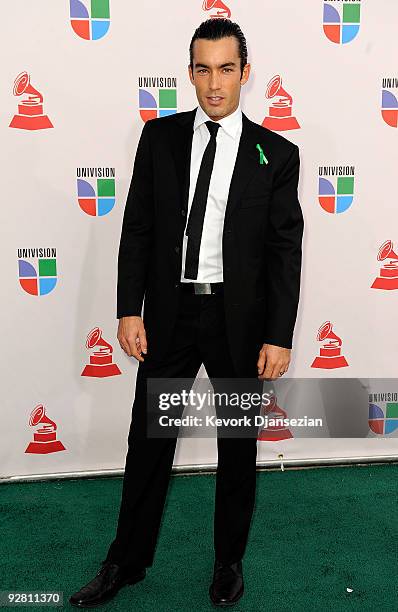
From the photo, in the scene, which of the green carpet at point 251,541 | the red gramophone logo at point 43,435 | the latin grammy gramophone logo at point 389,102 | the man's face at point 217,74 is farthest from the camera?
the red gramophone logo at point 43,435

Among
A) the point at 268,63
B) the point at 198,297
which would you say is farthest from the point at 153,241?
the point at 268,63

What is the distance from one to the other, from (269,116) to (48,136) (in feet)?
3.22

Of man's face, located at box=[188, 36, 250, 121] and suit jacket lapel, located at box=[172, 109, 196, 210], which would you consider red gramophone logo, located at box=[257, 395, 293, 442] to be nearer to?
suit jacket lapel, located at box=[172, 109, 196, 210]

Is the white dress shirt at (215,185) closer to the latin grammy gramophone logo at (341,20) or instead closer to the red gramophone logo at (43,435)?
the latin grammy gramophone logo at (341,20)

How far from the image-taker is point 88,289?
3441 mm

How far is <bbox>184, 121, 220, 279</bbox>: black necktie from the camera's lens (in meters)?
2.45

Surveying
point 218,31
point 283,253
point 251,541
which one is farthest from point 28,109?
point 251,541

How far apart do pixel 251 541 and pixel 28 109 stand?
204 centimetres

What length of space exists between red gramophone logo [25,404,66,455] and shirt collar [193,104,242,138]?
5.47 ft

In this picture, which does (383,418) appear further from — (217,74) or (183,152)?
(217,74)

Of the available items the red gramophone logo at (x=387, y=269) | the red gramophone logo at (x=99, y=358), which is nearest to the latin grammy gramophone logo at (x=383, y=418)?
the red gramophone logo at (x=387, y=269)

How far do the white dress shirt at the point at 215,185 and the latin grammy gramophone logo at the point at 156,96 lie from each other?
2.71 feet

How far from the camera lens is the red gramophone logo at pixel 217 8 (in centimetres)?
324

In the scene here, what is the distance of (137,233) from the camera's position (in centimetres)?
253
